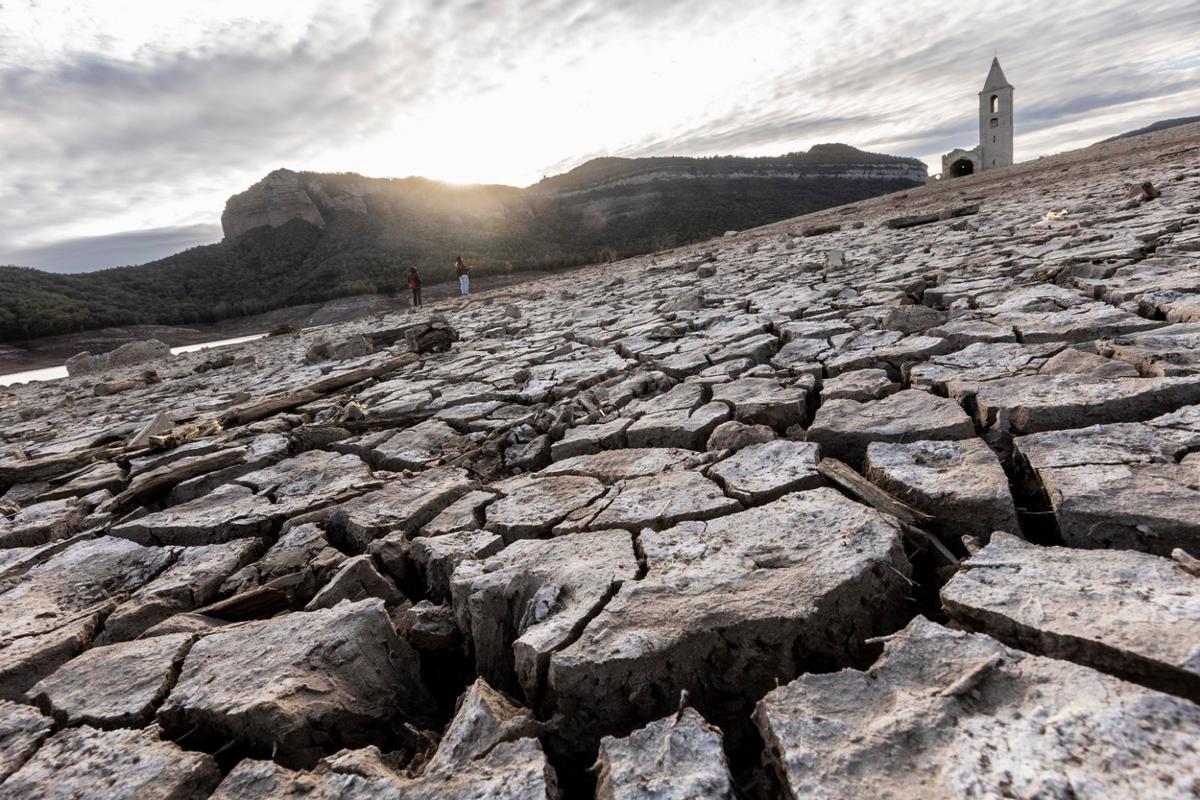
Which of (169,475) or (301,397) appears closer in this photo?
(169,475)

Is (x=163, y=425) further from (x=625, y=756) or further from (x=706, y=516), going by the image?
(x=625, y=756)

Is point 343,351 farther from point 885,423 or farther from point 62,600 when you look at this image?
point 885,423

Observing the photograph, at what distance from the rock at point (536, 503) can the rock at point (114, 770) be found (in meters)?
0.88

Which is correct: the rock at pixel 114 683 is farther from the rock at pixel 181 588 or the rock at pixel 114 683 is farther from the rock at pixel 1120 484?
the rock at pixel 1120 484

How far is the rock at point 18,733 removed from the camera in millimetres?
1167

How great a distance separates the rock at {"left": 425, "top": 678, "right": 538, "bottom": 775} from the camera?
3.34ft

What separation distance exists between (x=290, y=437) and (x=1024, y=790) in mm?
3307

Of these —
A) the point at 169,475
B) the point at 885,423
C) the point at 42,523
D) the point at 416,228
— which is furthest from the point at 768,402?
the point at 416,228

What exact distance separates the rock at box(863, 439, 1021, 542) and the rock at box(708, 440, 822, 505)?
18cm

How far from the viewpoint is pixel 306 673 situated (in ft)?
4.15

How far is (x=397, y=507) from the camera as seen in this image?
2131mm

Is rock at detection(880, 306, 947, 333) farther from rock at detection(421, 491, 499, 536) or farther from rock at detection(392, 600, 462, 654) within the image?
rock at detection(392, 600, 462, 654)

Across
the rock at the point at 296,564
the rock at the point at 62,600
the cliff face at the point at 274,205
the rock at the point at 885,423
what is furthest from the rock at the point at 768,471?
the cliff face at the point at 274,205

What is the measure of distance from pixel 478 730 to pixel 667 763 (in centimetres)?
37
